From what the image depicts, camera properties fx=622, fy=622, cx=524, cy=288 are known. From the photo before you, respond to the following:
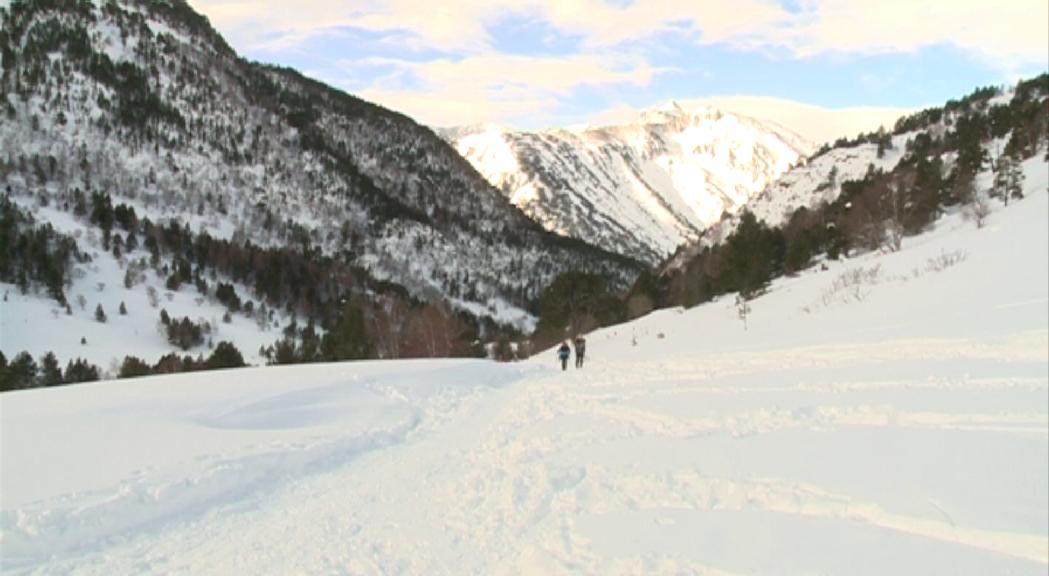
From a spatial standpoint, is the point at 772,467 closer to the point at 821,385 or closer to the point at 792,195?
the point at 821,385

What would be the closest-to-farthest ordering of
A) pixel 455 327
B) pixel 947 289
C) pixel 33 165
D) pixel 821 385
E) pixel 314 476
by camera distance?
pixel 314 476 < pixel 821 385 < pixel 947 289 < pixel 455 327 < pixel 33 165

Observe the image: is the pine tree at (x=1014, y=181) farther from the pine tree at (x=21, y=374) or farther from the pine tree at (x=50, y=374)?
the pine tree at (x=50, y=374)

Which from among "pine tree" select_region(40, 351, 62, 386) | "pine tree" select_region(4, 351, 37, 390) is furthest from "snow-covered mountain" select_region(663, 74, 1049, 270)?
"pine tree" select_region(40, 351, 62, 386)

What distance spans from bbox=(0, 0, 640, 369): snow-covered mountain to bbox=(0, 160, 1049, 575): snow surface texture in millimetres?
85850

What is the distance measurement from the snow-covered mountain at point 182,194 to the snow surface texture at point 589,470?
85.9 m

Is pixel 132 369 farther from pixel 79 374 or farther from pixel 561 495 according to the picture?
pixel 561 495

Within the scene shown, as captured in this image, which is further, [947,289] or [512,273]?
[512,273]

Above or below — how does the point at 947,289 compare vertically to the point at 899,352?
above

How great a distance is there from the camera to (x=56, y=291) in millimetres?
90750

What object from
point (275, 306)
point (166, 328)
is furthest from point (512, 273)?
point (166, 328)

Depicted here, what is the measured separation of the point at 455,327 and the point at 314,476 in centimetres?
5986

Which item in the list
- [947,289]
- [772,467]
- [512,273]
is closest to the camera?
[772,467]

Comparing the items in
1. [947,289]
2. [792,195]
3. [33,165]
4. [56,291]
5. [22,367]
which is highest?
[33,165]

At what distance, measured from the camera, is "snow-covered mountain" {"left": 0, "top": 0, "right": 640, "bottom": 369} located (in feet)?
370
